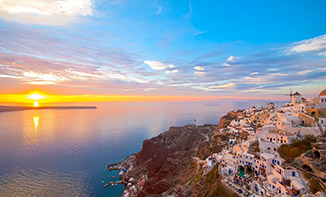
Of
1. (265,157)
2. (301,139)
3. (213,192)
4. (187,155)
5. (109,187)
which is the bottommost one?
(109,187)

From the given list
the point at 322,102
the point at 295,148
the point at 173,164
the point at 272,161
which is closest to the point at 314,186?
the point at 272,161

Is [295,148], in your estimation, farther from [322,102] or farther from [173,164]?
[173,164]

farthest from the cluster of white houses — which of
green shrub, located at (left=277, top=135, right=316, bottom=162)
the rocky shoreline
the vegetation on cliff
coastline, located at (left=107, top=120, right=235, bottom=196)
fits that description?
coastline, located at (left=107, top=120, right=235, bottom=196)

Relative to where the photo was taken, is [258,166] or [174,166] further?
[174,166]

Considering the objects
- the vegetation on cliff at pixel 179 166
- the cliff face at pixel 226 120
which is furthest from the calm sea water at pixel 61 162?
the cliff face at pixel 226 120

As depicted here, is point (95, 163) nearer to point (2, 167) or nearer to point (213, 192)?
point (2, 167)

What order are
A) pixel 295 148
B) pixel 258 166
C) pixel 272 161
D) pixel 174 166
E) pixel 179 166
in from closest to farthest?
pixel 272 161 < pixel 295 148 < pixel 258 166 < pixel 179 166 < pixel 174 166

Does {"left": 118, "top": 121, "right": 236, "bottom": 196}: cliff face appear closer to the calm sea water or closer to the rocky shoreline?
the rocky shoreline

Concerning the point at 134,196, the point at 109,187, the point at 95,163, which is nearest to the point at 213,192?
the point at 134,196
